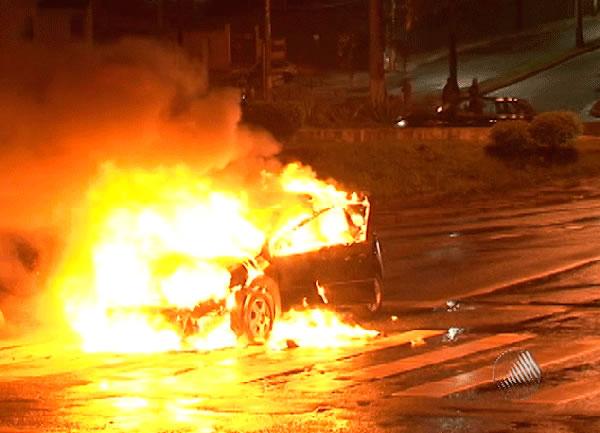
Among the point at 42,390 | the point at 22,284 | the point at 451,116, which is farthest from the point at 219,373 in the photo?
the point at 451,116

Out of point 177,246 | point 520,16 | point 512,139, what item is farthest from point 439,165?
point 520,16

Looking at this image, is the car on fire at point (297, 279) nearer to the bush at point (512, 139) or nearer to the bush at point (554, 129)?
the bush at point (512, 139)

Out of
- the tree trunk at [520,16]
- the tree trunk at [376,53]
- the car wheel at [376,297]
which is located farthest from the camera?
the tree trunk at [520,16]

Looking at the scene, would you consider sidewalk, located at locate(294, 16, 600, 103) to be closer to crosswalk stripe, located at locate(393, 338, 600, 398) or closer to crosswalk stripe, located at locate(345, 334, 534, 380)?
crosswalk stripe, located at locate(345, 334, 534, 380)

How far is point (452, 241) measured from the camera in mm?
24844

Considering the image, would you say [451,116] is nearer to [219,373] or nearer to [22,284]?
[22,284]

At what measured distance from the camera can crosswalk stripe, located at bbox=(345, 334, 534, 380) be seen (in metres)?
13.1

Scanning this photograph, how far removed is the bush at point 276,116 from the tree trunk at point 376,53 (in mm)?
6287

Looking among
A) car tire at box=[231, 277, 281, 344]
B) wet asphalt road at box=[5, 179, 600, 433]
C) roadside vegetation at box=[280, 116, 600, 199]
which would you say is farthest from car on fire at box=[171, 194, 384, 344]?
roadside vegetation at box=[280, 116, 600, 199]

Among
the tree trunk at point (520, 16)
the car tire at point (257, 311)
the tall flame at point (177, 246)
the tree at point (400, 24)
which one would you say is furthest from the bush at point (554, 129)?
the tree trunk at point (520, 16)

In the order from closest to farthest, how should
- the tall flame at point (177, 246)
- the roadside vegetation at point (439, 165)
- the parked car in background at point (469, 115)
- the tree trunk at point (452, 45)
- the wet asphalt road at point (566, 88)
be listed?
1. the tall flame at point (177, 246)
2. the roadside vegetation at point (439, 165)
3. the parked car in background at point (469, 115)
4. the wet asphalt road at point (566, 88)
5. the tree trunk at point (452, 45)

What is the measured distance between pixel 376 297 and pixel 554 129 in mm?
22206

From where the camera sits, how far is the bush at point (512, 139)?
1503 inches

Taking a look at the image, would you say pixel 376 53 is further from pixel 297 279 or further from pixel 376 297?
pixel 297 279
